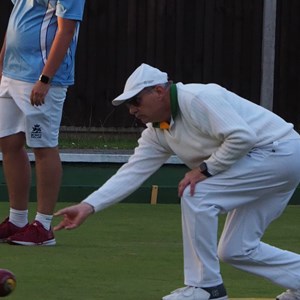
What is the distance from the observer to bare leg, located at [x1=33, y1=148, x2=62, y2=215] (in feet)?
24.0

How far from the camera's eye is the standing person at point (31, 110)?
727cm

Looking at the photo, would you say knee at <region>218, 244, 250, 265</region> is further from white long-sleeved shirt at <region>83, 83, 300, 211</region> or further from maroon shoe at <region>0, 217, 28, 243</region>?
maroon shoe at <region>0, 217, 28, 243</region>

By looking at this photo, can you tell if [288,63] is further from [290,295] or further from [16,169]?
[290,295]

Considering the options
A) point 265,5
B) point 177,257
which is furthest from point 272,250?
point 265,5

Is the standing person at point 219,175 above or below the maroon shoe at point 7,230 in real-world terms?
above

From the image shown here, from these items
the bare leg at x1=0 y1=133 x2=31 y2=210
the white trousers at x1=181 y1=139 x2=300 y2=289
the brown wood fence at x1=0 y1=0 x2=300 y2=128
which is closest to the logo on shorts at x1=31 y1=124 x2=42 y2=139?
the bare leg at x1=0 y1=133 x2=31 y2=210

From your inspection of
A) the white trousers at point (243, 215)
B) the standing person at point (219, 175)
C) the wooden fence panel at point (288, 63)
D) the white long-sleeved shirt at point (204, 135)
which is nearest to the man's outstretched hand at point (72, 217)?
the standing person at point (219, 175)

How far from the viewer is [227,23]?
43.8 feet

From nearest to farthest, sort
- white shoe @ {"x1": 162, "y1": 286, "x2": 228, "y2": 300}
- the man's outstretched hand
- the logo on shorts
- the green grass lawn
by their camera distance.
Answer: the man's outstretched hand
white shoe @ {"x1": 162, "y1": 286, "x2": 228, "y2": 300}
the green grass lawn
the logo on shorts

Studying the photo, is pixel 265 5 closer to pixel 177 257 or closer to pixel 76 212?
pixel 177 257

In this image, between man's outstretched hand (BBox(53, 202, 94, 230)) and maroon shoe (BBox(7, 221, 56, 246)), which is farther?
maroon shoe (BBox(7, 221, 56, 246))

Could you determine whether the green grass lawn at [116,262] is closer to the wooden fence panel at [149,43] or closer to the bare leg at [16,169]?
the bare leg at [16,169]

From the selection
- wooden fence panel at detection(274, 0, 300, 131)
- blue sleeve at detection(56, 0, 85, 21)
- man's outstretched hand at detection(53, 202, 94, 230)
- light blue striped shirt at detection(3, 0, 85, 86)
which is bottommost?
wooden fence panel at detection(274, 0, 300, 131)

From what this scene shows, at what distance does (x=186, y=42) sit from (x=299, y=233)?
5.37 meters
